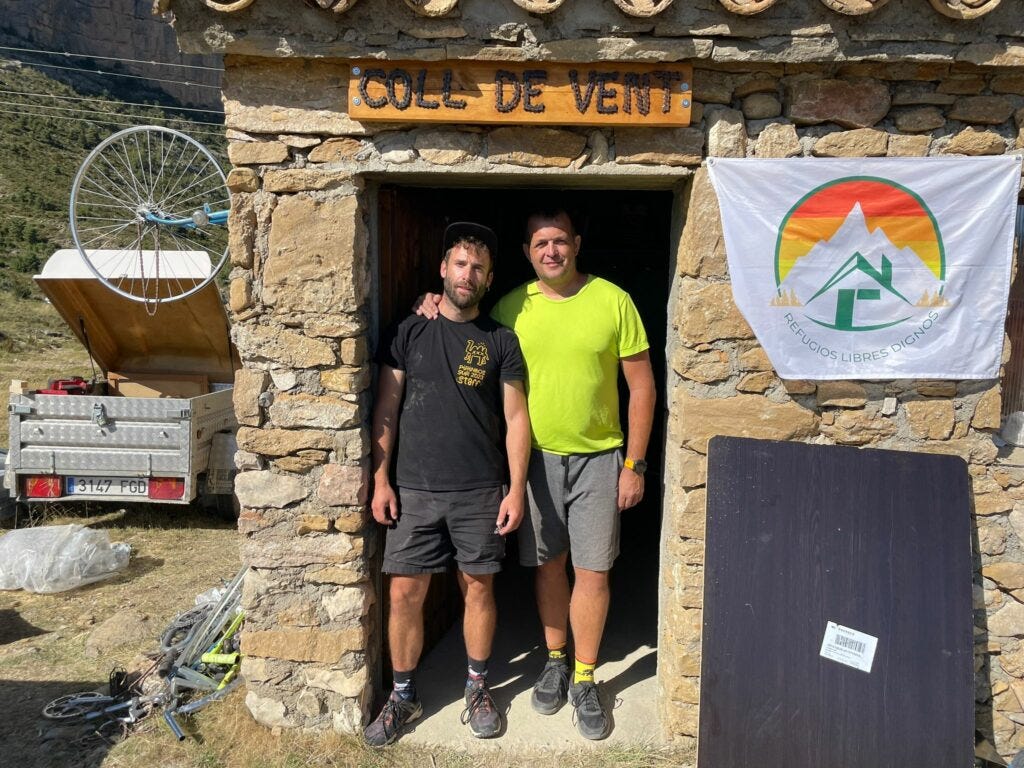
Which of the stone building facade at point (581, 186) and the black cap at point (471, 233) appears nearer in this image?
the stone building facade at point (581, 186)

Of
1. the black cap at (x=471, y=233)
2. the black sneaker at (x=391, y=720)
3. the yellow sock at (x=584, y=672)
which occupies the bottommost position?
the black sneaker at (x=391, y=720)

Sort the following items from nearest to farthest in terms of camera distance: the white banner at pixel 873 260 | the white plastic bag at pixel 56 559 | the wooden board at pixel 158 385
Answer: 1. the white banner at pixel 873 260
2. the white plastic bag at pixel 56 559
3. the wooden board at pixel 158 385

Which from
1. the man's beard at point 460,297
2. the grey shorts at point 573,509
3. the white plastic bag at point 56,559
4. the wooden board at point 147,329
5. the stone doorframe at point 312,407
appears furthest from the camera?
the wooden board at point 147,329

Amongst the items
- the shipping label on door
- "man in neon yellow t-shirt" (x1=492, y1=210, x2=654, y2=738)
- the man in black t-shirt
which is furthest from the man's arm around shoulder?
the shipping label on door

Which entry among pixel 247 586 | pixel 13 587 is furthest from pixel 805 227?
pixel 13 587

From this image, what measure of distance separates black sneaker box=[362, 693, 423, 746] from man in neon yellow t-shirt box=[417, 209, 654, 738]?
56 centimetres

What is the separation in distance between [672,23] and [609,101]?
0.33 metres

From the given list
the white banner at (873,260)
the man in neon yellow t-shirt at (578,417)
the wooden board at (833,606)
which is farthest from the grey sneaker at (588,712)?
the white banner at (873,260)

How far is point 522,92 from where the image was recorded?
8.43 ft

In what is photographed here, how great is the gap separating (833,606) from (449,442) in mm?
1588

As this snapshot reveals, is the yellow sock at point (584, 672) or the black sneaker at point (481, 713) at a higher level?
the yellow sock at point (584, 672)

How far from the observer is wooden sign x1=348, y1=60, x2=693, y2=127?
2.55m

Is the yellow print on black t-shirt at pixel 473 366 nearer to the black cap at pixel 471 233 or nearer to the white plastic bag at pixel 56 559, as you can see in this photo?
the black cap at pixel 471 233

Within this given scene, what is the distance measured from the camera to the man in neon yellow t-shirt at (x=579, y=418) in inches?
113
